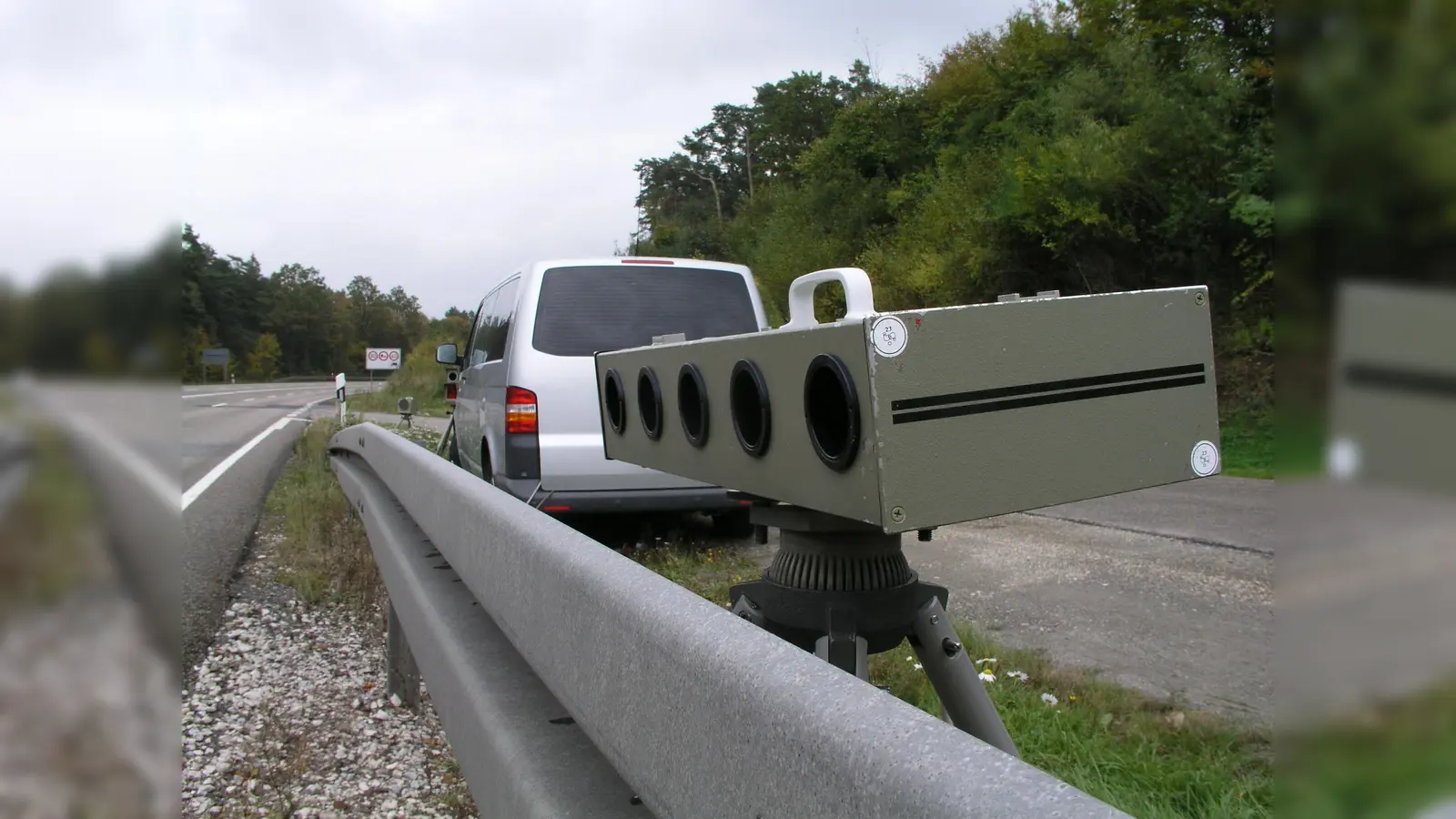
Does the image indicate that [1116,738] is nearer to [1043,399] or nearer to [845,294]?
[1043,399]

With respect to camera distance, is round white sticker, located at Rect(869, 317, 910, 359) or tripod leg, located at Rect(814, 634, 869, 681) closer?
round white sticker, located at Rect(869, 317, 910, 359)

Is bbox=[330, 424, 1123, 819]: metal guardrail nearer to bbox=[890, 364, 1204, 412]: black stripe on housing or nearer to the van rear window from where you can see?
bbox=[890, 364, 1204, 412]: black stripe on housing

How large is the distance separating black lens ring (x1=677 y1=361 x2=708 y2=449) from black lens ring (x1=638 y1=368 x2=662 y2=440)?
14 cm

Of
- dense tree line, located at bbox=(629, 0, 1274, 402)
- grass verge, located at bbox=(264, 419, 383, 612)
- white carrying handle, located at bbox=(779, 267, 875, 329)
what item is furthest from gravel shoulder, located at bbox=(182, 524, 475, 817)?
dense tree line, located at bbox=(629, 0, 1274, 402)

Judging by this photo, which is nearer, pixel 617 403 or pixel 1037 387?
pixel 1037 387

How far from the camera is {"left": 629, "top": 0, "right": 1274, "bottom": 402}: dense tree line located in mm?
14727

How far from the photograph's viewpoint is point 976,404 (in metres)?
1.70

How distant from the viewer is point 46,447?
386 mm

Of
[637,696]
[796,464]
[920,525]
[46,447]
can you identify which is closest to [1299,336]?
[920,525]

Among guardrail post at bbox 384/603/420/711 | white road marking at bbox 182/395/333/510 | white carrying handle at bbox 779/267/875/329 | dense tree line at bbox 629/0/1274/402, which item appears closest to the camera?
white carrying handle at bbox 779/267/875/329

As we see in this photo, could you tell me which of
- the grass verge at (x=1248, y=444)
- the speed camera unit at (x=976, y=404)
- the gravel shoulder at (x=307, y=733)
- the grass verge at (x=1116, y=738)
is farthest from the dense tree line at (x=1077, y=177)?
the speed camera unit at (x=976, y=404)

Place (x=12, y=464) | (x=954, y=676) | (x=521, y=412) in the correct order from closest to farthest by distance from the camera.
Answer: (x=12, y=464) < (x=954, y=676) < (x=521, y=412)

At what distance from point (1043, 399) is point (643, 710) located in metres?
0.86

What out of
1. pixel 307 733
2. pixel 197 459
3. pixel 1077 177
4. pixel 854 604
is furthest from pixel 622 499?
pixel 1077 177
